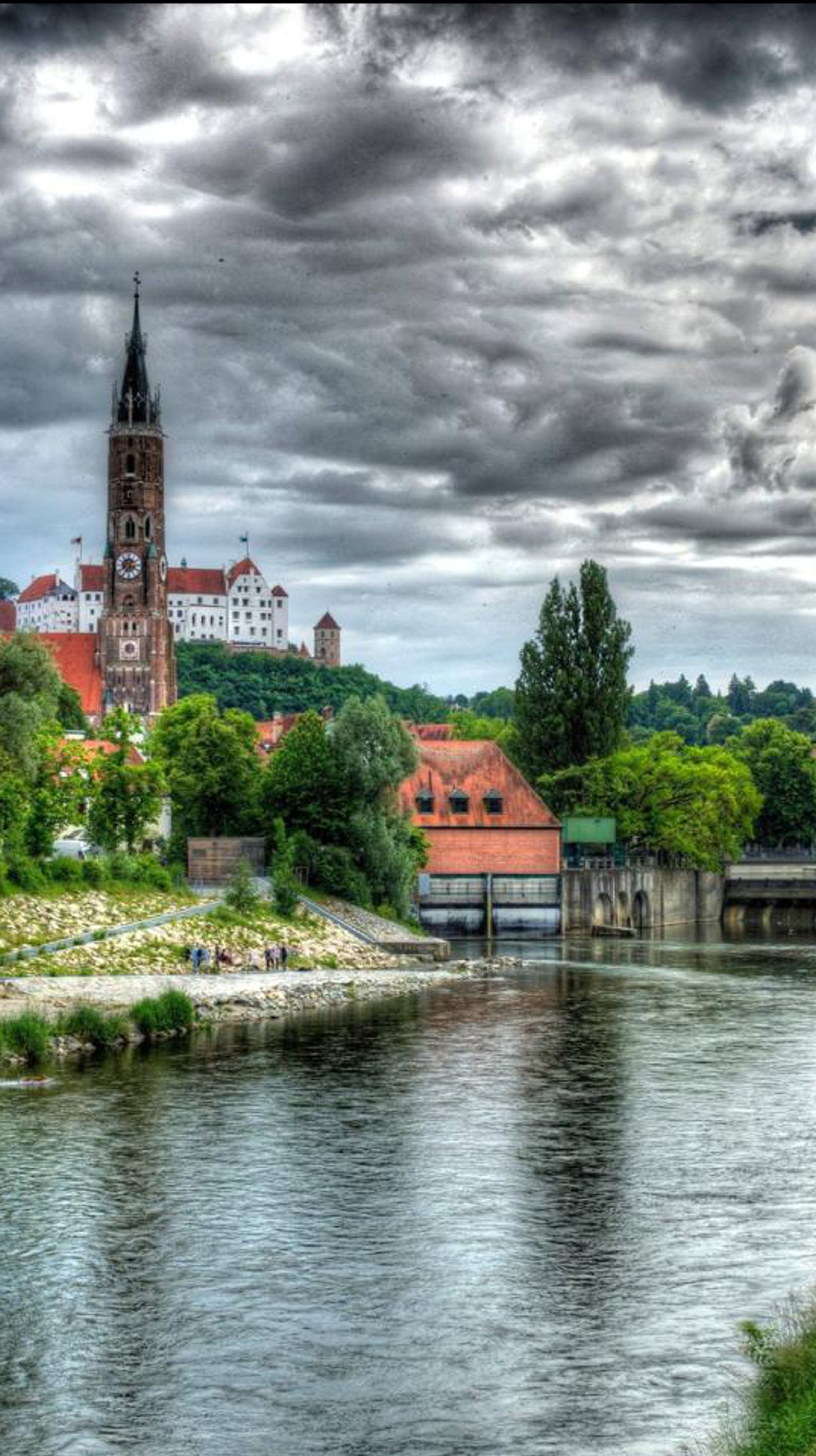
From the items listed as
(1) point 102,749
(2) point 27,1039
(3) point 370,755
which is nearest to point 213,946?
(3) point 370,755

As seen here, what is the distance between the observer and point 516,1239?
27.4 metres

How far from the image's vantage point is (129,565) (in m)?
190

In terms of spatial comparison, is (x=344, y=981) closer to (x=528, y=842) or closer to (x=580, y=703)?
(x=528, y=842)

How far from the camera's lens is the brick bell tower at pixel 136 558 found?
18725cm

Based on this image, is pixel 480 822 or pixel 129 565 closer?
pixel 480 822

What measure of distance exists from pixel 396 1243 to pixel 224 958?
3525 cm

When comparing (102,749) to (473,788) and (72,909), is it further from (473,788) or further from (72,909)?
(72,909)

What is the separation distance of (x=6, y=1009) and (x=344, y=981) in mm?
17286

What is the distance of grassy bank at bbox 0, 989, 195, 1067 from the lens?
1697 inches

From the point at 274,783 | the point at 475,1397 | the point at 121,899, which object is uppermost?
the point at 274,783

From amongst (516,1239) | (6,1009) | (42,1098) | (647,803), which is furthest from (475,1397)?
(647,803)

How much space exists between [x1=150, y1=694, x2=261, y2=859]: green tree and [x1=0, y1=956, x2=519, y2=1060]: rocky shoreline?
16602mm

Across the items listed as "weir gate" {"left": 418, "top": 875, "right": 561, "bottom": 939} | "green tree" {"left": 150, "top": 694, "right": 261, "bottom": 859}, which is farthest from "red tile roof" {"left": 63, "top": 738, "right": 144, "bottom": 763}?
"weir gate" {"left": 418, "top": 875, "right": 561, "bottom": 939}

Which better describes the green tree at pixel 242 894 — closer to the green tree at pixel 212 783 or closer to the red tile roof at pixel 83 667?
the green tree at pixel 212 783
